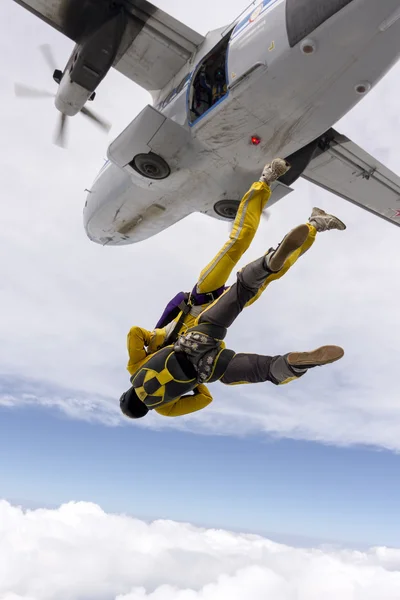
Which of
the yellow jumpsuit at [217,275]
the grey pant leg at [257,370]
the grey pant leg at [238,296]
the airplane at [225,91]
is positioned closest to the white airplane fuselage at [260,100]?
the airplane at [225,91]

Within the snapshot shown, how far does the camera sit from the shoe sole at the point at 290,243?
4.62m

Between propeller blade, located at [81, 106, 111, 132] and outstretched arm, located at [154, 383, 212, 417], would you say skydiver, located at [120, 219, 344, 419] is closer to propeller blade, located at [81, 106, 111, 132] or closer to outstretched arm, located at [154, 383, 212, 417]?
outstretched arm, located at [154, 383, 212, 417]

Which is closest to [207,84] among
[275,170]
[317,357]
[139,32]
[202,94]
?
[202,94]

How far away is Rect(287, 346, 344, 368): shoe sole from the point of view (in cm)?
458

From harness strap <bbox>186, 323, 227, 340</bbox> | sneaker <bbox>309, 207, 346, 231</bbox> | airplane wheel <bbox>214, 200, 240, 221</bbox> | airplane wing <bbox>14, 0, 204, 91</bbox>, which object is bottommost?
harness strap <bbox>186, 323, 227, 340</bbox>

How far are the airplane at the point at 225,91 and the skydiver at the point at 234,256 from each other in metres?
3.84

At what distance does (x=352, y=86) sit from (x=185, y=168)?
150 inches

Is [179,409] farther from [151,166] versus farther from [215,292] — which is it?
[151,166]

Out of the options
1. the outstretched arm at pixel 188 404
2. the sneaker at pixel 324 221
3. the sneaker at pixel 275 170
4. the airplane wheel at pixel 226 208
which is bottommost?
the outstretched arm at pixel 188 404

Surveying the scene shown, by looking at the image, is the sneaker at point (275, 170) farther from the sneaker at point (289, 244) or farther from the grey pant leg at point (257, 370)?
the grey pant leg at point (257, 370)

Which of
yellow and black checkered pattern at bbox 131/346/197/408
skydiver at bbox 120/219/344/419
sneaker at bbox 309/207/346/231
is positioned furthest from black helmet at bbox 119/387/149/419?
sneaker at bbox 309/207/346/231

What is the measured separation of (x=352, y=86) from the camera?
803 cm

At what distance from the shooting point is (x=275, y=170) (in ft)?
16.3

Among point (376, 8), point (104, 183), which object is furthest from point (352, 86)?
point (104, 183)
